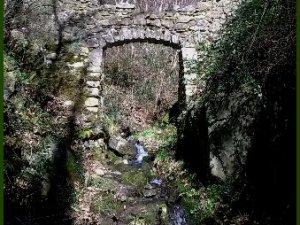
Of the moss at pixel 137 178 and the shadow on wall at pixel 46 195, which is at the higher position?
the shadow on wall at pixel 46 195

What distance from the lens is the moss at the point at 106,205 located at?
222 inches

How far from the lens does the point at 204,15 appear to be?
31.7ft

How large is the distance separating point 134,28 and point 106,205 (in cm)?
503

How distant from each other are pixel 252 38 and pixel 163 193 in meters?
2.94

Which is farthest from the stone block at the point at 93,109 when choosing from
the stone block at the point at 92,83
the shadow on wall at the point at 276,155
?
the shadow on wall at the point at 276,155

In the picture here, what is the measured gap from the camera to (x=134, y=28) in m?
9.32

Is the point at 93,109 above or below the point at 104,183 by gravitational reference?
above

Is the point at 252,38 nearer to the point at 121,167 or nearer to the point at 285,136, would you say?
the point at 285,136

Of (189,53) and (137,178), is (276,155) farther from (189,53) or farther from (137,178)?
(189,53)

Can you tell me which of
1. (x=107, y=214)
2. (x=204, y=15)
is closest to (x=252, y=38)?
(x=107, y=214)

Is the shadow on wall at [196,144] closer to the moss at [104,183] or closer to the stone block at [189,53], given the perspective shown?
the moss at [104,183]

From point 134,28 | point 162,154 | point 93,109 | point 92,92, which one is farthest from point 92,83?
point 162,154

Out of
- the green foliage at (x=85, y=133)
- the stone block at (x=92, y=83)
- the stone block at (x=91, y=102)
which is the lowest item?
the green foliage at (x=85, y=133)

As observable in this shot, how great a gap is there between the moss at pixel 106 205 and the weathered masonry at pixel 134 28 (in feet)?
11.4
